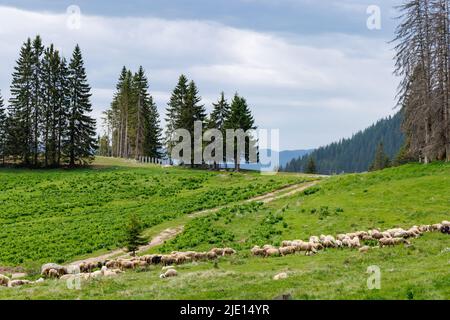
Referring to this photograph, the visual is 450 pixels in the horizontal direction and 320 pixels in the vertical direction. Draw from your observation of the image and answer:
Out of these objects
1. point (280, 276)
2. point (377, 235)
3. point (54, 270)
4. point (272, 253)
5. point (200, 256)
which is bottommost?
point (54, 270)

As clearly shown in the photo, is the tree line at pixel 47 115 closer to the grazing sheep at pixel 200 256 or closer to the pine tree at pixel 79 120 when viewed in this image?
the pine tree at pixel 79 120

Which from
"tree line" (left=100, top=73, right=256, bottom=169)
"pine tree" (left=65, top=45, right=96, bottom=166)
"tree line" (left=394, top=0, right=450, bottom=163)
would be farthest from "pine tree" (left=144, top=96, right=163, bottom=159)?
"tree line" (left=394, top=0, right=450, bottom=163)

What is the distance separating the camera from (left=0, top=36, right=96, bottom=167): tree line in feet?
257

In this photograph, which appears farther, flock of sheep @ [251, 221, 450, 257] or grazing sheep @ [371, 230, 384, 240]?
grazing sheep @ [371, 230, 384, 240]

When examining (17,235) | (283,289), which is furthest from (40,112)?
(283,289)

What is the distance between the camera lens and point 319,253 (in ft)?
81.8

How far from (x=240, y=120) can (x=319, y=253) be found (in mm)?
57601

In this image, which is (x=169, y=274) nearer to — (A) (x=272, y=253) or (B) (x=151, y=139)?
(A) (x=272, y=253)

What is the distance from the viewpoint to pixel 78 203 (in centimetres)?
5175

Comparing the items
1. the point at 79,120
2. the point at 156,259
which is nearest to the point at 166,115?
the point at 79,120

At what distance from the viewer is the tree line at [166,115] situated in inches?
3253

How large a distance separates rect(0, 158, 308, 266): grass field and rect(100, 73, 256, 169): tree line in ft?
48.6

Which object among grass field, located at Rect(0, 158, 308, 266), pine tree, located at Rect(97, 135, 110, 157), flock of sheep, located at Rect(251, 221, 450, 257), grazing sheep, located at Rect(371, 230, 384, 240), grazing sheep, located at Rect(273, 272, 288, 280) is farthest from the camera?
pine tree, located at Rect(97, 135, 110, 157)

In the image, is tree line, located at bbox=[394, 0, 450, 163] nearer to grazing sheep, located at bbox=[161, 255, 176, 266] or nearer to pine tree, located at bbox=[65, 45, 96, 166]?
grazing sheep, located at bbox=[161, 255, 176, 266]
